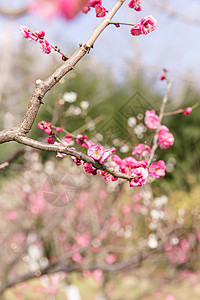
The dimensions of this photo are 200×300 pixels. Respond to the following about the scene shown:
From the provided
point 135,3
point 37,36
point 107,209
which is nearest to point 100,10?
point 135,3

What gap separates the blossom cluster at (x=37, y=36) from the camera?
1.01m

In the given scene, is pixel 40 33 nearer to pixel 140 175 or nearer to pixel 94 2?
pixel 94 2

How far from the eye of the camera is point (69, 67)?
955 millimetres

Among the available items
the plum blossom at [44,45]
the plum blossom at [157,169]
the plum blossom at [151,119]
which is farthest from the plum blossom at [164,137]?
the plum blossom at [44,45]

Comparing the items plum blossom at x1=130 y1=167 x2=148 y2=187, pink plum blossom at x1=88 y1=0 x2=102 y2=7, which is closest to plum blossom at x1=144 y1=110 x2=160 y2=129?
plum blossom at x1=130 y1=167 x2=148 y2=187

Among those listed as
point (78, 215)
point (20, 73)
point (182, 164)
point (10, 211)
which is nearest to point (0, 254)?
point (78, 215)

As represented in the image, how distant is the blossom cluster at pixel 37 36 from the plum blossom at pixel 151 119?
2.16ft

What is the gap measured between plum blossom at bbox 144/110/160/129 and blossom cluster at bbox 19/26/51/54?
0.66m

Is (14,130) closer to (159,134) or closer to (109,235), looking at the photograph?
(159,134)

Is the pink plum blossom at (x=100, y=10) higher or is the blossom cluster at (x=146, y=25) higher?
the pink plum blossom at (x=100, y=10)

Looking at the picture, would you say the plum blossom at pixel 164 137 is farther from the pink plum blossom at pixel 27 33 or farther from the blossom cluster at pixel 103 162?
the pink plum blossom at pixel 27 33

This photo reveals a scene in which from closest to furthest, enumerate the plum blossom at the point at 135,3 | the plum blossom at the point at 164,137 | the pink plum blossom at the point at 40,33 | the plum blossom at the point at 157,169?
1. the pink plum blossom at the point at 40,33
2. the plum blossom at the point at 135,3
3. the plum blossom at the point at 157,169
4. the plum blossom at the point at 164,137

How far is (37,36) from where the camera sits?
40.1 inches

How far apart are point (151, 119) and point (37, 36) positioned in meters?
0.74
